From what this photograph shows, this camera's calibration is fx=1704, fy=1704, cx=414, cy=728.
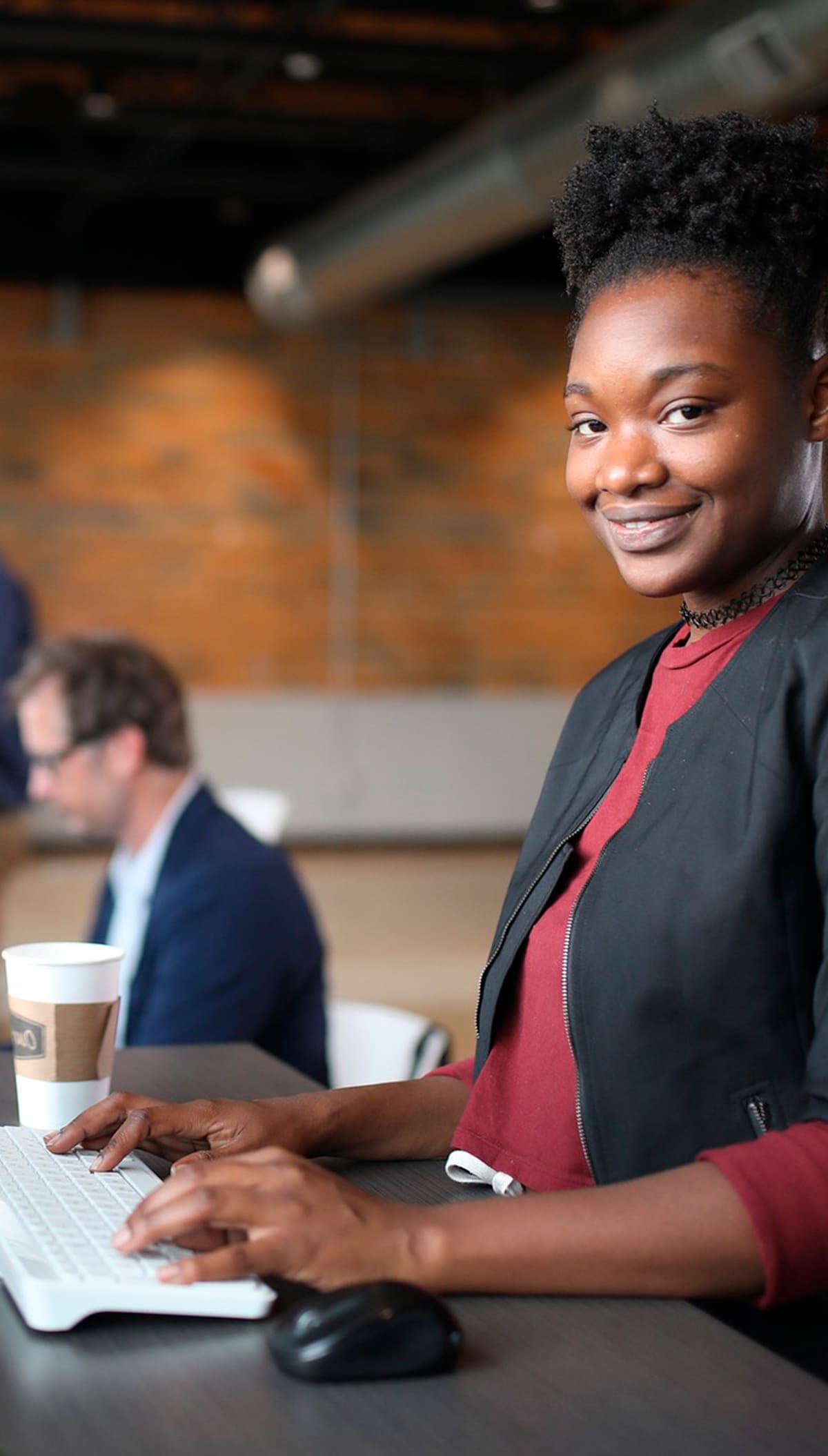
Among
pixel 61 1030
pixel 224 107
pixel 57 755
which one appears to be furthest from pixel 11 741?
pixel 61 1030

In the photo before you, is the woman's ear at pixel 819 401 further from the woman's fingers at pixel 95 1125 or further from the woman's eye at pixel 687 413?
the woman's fingers at pixel 95 1125

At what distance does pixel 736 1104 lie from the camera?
104 cm

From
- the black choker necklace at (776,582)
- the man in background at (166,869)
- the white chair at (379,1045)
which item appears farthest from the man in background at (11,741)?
the black choker necklace at (776,582)

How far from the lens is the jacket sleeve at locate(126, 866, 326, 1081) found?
233cm

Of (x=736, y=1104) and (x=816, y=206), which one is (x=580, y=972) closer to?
(x=736, y=1104)

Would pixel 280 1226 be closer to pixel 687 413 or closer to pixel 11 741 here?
pixel 687 413

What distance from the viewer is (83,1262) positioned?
950 millimetres

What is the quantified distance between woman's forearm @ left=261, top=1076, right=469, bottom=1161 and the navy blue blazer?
3.34 feet

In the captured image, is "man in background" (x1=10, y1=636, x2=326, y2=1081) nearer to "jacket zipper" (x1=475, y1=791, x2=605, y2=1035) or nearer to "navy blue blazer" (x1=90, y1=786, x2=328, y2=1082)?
"navy blue blazer" (x1=90, y1=786, x2=328, y2=1082)

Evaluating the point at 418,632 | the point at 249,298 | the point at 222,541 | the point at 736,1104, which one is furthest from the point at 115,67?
the point at 736,1104

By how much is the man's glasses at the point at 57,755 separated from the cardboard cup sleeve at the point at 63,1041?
139 cm

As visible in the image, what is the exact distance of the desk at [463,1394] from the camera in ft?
2.61

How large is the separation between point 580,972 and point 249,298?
8544mm

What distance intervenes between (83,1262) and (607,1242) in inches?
11.6
